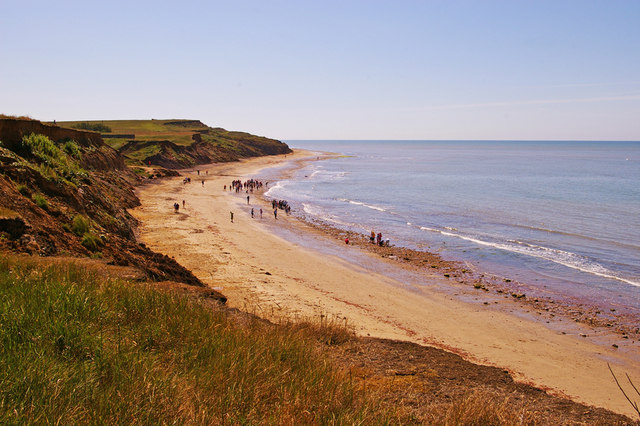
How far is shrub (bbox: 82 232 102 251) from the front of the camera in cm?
1623

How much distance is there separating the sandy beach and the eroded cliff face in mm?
3384

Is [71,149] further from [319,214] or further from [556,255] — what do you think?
[556,255]

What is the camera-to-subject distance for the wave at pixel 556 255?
2602 centimetres

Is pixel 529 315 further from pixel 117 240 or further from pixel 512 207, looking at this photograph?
pixel 512 207

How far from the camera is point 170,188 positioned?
5922cm

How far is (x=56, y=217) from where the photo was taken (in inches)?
679

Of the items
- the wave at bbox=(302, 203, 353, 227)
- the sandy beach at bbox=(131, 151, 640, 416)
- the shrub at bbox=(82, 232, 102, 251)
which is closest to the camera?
the sandy beach at bbox=(131, 151, 640, 416)

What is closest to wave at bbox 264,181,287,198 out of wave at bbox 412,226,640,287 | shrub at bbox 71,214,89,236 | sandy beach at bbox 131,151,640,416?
sandy beach at bbox 131,151,640,416

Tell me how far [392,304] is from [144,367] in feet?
53.3

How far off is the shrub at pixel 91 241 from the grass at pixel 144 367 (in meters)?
8.75

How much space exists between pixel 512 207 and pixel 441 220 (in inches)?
507

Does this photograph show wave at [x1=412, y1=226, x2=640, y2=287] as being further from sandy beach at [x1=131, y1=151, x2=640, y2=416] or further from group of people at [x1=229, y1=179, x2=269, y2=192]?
group of people at [x1=229, y1=179, x2=269, y2=192]

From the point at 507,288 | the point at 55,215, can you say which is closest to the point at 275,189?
the point at 507,288

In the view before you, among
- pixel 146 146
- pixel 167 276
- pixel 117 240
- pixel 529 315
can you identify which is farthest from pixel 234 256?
pixel 146 146
